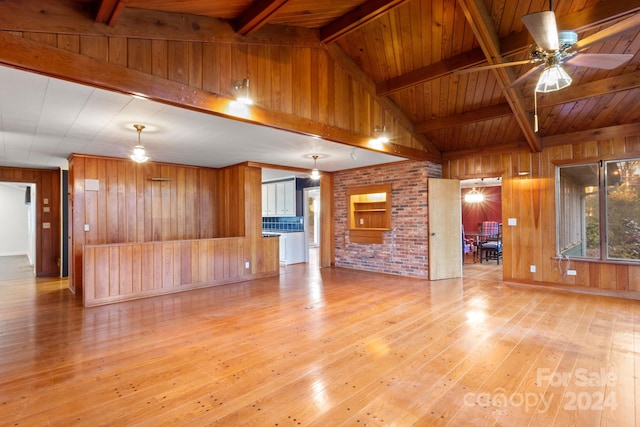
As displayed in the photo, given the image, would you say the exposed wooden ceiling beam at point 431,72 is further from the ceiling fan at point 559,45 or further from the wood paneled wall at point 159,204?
the wood paneled wall at point 159,204

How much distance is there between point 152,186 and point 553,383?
6.76 meters

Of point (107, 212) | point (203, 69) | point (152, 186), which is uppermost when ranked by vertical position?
point (203, 69)

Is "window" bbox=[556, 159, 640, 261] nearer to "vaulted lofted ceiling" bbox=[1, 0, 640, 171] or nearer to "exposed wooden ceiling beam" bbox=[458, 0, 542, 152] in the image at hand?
"vaulted lofted ceiling" bbox=[1, 0, 640, 171]

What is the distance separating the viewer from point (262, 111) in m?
3.46

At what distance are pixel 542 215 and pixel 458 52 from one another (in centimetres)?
330

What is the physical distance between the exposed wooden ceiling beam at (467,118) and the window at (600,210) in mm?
1697

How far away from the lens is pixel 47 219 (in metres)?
7.09

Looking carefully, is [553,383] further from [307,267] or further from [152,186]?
[152,186]

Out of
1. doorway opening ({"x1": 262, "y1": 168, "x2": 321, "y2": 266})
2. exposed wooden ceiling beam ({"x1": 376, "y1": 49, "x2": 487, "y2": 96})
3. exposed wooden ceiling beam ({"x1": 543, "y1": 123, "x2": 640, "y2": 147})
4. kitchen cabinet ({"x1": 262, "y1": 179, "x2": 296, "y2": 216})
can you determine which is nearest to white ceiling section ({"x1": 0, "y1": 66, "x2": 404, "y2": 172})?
exposed wooden ceiling beam ({"x1": 376, "y1": 49, "x2": 487, "y2": 96})

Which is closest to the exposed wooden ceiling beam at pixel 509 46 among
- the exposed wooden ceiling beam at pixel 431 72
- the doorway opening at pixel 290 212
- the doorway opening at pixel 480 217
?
the exposed wooden ceiling beam at pixel 431 72

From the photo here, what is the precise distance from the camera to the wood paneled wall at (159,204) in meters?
5.47

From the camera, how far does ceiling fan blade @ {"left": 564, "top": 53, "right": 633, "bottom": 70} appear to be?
8.15 feet

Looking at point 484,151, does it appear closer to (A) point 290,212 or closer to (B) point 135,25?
(A) point 290,212

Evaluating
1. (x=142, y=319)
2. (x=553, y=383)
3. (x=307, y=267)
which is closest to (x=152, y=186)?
(x=142, y=319)
